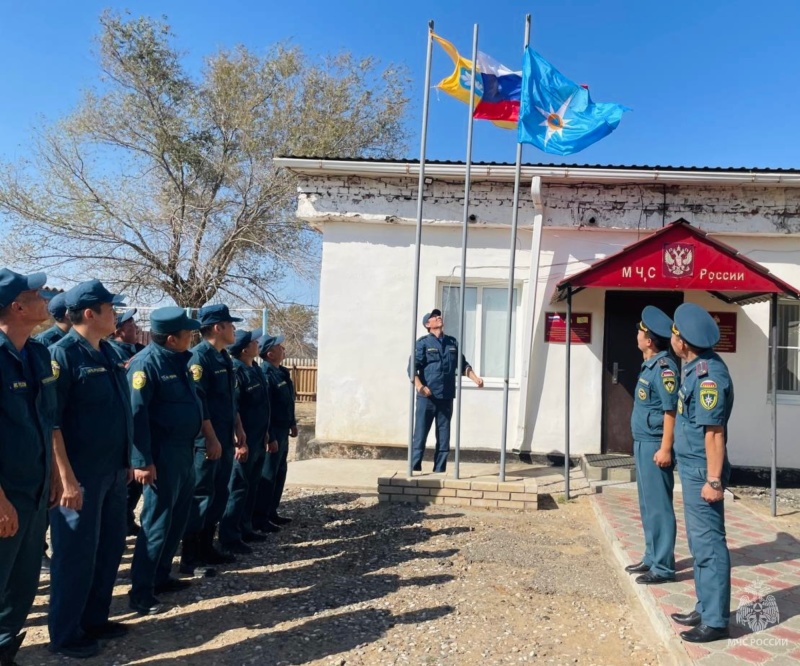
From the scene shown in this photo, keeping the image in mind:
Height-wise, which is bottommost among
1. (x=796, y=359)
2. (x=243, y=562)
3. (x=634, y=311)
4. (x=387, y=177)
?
(x=243, y=562)

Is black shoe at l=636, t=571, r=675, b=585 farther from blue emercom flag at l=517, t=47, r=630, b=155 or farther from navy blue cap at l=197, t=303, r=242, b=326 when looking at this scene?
blue emercom flag at l=517, t=47, r=630, b=155

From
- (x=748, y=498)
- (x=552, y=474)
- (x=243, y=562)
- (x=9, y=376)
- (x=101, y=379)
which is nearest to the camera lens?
(x=9, y=376)

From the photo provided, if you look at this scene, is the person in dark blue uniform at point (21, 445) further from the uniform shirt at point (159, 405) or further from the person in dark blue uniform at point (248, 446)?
the person in dark blue uniform at point (248, 446)

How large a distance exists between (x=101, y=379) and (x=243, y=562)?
7.14ft

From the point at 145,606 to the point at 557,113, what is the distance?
6.08m

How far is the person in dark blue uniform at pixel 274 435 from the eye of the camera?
582 centimetres

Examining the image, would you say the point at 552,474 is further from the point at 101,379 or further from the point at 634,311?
the point at 101,379

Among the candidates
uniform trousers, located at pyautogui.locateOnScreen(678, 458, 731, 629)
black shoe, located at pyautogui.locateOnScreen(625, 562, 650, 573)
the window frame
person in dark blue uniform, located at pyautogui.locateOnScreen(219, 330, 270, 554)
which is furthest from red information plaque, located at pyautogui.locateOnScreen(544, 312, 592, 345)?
uniform trousers, located at pyautogui.locateOnScreen(678, 458, 731, 629)

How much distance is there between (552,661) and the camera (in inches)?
135

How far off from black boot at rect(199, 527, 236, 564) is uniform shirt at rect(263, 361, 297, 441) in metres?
1.15

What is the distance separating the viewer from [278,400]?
593 centimetres

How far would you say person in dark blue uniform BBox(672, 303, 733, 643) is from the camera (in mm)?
3422

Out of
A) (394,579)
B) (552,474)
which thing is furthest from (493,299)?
(394,579)

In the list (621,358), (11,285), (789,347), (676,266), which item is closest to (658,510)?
(676,266)
